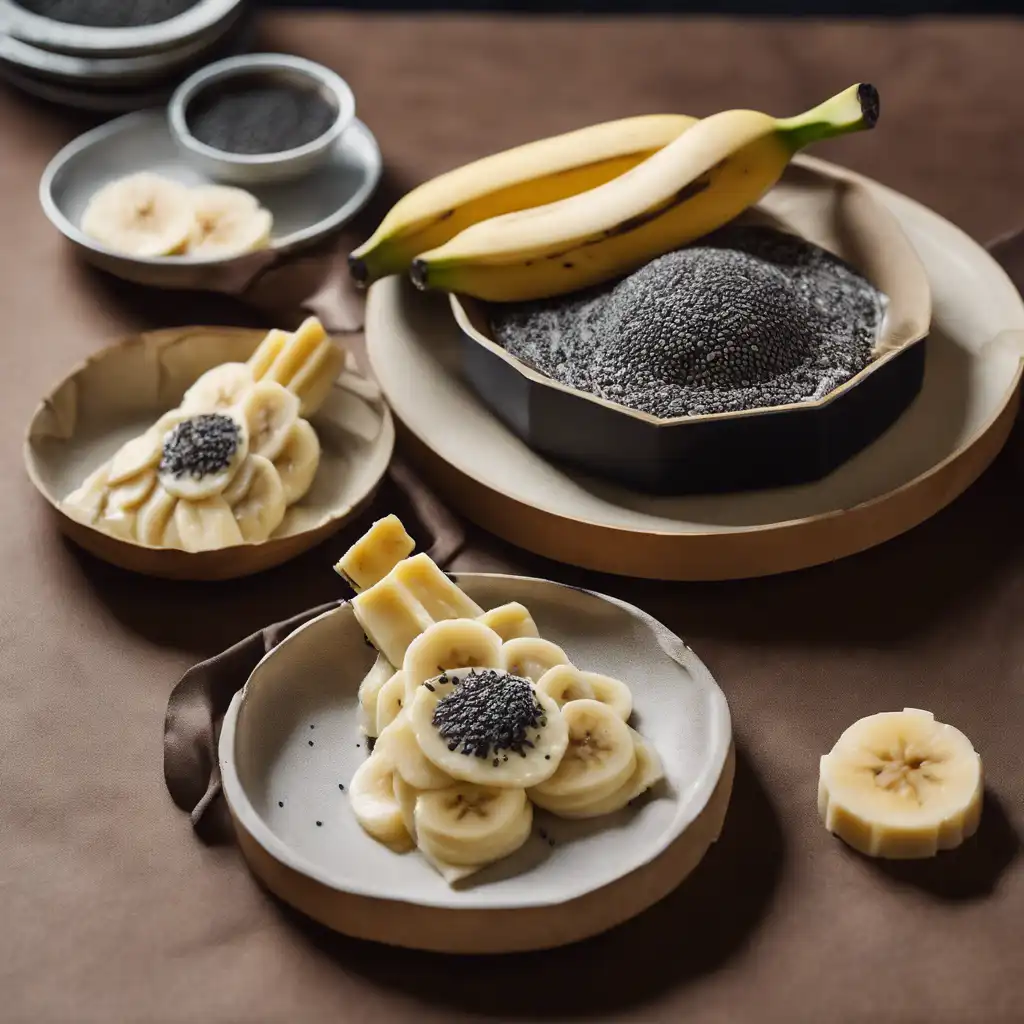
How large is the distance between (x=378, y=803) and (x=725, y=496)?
44 centimetres

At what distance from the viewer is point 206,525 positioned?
50.3 inches

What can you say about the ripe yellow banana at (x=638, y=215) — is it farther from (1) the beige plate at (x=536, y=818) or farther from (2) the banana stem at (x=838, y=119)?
(1) the beige plate at (x=536, y=818)

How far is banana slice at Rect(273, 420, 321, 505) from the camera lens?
4.37 ft

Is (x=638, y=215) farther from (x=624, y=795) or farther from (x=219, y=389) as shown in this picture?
(x=624, y=795)

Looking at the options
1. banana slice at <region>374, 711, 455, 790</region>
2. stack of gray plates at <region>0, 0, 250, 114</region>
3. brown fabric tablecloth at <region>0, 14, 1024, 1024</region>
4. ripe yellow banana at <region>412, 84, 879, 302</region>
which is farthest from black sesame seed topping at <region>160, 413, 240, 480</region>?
stack of gray plates at <region>0, 0, 250, 114</region>

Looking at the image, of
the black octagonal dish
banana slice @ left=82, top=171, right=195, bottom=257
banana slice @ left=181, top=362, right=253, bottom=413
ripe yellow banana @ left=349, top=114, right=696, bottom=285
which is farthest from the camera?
banana slice @ left=82, top=171, right=195, bottom=257

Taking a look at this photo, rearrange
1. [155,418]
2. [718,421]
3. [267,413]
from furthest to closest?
[155,418] < [267,413] < [718,421]

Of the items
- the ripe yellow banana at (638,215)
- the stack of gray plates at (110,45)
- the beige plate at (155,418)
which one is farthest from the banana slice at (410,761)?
the stack of gray plates at (110,45)

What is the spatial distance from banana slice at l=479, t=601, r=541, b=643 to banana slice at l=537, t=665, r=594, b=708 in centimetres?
6

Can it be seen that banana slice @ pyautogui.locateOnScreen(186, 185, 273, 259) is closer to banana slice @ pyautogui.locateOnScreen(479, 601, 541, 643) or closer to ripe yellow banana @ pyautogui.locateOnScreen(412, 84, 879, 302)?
ripe yellow banana @ pyautogui.locateOnScreen(412, 84, 879, 302)

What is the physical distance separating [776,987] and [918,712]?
9.9 inches

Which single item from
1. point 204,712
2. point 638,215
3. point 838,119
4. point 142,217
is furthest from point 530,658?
point 142,217

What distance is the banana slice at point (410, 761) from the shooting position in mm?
1023

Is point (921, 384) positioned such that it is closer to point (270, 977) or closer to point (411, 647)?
point (411, 647)
